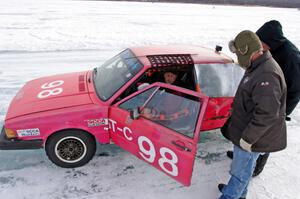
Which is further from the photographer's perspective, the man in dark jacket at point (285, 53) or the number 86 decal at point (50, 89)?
the number 86 decal at point (50, 89)

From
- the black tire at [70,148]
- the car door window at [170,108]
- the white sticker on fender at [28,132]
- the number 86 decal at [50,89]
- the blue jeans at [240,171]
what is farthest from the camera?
the number 86 decal at [50,89]

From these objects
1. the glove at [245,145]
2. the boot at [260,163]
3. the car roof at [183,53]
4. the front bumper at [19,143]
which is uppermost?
the car roof at [183,53]

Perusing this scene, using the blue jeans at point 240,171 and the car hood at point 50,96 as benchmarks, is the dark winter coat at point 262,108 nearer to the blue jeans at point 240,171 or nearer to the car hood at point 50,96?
the blue jeans at point 240,171

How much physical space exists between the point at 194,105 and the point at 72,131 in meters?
1.67

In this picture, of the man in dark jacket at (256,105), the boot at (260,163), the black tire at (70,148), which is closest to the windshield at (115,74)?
the black tire at (70,148)

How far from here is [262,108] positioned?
2.42 meters

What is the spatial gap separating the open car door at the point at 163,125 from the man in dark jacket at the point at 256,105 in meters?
0.44

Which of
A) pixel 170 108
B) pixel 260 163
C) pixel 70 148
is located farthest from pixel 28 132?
pixel 260 163

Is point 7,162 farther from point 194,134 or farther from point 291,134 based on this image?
point 291,134

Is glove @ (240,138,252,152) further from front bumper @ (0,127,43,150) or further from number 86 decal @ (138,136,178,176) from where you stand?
front bumper @ (0,127,43,150)

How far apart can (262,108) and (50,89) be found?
3.17m

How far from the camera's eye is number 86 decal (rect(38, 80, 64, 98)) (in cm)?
405

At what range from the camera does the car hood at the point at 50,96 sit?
3703mm

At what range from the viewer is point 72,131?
143 inches
